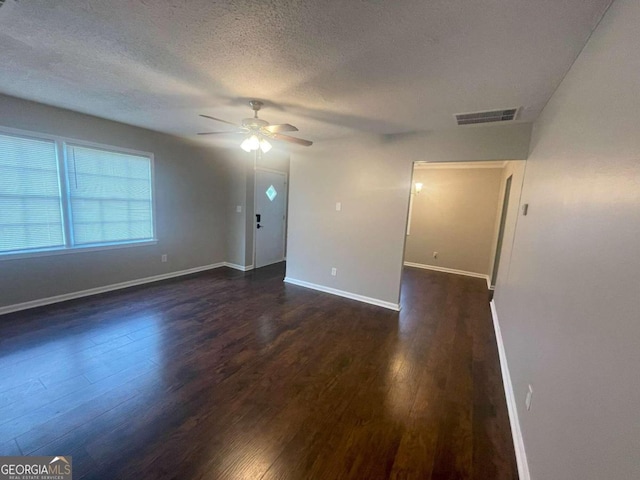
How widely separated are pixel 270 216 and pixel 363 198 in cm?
256

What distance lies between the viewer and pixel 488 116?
8.46 ft

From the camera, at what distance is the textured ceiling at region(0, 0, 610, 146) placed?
1314 millimetres

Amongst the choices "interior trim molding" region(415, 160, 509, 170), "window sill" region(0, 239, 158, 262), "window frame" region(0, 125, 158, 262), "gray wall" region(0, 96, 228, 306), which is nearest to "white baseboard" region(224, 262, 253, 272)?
"gray wall" region(0, 96, 228, 306)

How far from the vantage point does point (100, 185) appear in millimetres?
3664

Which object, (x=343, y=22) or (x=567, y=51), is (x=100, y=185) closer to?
(x=343, y=22)

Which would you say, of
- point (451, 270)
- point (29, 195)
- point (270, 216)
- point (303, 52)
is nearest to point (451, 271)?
point (451, 270)

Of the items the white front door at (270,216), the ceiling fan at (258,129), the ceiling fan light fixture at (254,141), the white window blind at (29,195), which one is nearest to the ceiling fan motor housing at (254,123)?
the ceiling fan at (258,129)

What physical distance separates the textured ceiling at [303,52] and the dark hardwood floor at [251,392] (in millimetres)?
2371

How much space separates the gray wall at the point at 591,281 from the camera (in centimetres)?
80

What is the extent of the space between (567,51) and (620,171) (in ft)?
3.52

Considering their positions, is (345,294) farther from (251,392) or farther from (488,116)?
(488,116)

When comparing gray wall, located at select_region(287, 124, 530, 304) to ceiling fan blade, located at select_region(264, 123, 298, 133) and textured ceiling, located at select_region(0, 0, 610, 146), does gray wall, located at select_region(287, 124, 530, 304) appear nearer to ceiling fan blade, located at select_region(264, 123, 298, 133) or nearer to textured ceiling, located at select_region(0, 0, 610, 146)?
textured ceiling, located at select_region(0, 0, 610, 146)

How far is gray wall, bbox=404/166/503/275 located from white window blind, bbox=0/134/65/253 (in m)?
6.15

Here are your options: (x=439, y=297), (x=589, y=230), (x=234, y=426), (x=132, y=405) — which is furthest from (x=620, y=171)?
(x=439, y=297)
